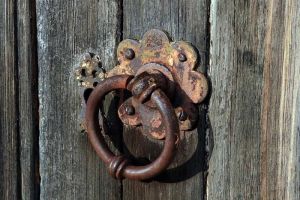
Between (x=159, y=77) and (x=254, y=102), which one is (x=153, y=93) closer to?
(x=159, y=77)

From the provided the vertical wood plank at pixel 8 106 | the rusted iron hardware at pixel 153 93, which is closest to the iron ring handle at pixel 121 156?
the rusted iron hardware at pixel 153 93

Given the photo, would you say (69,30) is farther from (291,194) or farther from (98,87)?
(291,194)

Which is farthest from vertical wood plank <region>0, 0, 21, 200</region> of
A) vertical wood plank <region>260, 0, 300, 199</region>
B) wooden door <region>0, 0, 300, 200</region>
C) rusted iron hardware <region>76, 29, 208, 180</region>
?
vertical wood plank <region>260, 0, 300, 199</region>

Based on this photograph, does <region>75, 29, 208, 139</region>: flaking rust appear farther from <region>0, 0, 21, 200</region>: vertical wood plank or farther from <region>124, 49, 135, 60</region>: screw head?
<region>0, 0, 21, 200</region>: vertical wood plank

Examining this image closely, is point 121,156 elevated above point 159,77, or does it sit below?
below

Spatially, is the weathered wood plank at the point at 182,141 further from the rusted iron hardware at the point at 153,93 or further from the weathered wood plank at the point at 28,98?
the weathered wood plank at the point at 28,98

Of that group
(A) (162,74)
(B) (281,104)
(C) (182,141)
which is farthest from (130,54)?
(B) (281,104)
